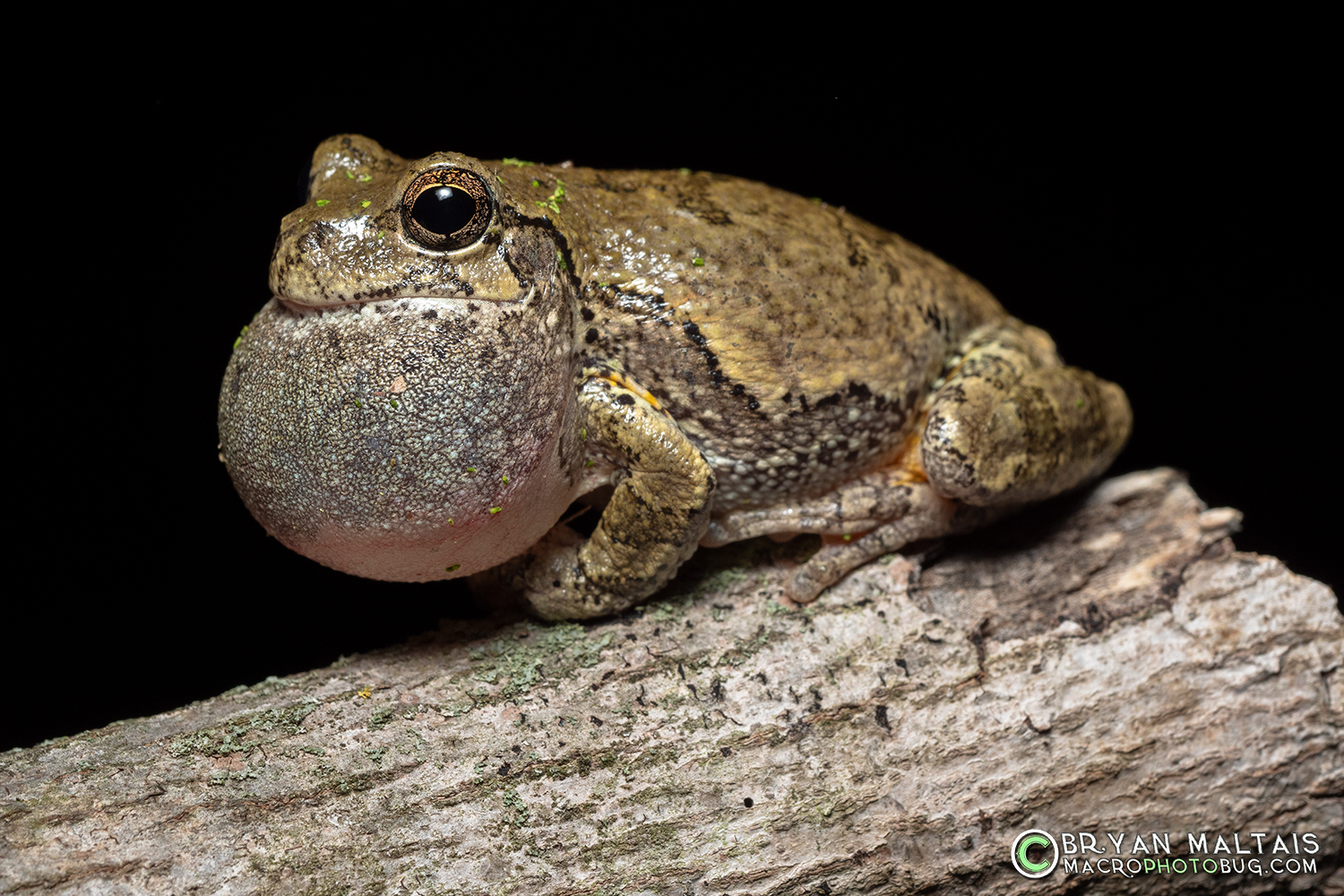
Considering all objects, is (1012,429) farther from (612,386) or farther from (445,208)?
(445,208)

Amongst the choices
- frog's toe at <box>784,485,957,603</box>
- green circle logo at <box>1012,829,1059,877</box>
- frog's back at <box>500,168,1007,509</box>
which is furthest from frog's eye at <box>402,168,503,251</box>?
green circle logo at <box>1012,829,1059,877</box>

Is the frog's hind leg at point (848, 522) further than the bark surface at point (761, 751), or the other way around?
the frog's hind leg at point (848, 522)

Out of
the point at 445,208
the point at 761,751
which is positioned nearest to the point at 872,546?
the point at 761,751

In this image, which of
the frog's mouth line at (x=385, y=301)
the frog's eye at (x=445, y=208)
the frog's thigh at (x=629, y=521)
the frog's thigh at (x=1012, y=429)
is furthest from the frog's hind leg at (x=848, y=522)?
the frog's eye at (x=445, y=208)

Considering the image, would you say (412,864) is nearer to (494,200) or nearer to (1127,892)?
(494,200)

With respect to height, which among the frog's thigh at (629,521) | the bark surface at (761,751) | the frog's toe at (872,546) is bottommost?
the bark surface at (761,751)

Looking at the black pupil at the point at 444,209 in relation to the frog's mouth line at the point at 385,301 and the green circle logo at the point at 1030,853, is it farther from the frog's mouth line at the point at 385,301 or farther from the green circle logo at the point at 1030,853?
the green circle logo at the point at 1030,853

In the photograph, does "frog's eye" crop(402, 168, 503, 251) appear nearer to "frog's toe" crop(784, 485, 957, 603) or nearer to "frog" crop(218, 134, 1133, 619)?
"frog" crop(218, 134, 1133, 619)

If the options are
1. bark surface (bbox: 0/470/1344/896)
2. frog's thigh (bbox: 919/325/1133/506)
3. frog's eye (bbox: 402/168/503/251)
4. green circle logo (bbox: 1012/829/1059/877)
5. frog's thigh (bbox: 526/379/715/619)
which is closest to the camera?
bark surface (bbox: 0/470/1344/896)
